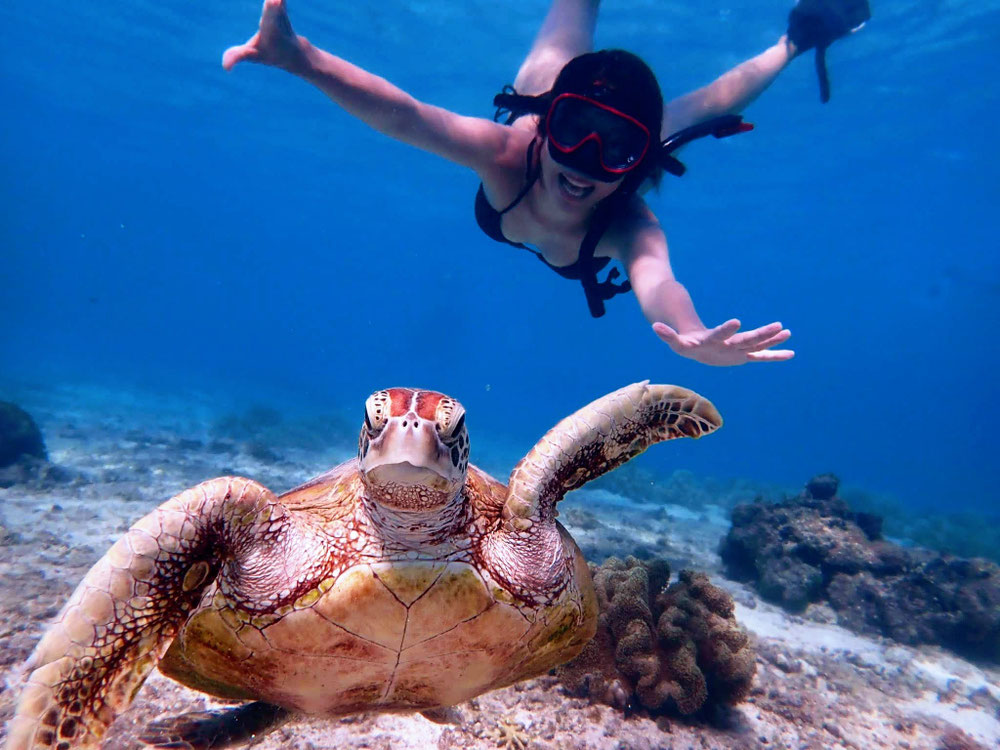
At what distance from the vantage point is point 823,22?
7707mm

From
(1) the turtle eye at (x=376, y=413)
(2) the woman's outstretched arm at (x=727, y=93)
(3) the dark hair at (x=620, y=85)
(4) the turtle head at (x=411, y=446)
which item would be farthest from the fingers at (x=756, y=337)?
(2) the woman's outstretched arm at (x=727, y=93)

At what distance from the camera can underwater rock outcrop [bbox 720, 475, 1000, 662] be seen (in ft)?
24.3

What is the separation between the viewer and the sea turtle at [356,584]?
7.12 feet

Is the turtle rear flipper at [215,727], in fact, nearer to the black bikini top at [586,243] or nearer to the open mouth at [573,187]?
the black bikini top at [586,243]

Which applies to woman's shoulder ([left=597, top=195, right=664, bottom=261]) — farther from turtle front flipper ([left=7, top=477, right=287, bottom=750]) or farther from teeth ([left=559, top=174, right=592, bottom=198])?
turtle front flipper ([left=7, top=477, right=287, bottom=750])

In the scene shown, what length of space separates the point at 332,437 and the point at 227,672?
58.6 feet

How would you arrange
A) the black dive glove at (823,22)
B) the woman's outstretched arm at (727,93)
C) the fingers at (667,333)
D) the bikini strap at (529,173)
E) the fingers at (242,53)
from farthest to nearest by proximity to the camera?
the black dive glove at (823,22) < the woman's outstretched arm at (727,93) < the bikini strap at (529,173) < the fingers at (242,53) < the fingers at (667,333)

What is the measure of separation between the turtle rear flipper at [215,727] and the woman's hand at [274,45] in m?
4.27

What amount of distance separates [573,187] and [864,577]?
294 inches

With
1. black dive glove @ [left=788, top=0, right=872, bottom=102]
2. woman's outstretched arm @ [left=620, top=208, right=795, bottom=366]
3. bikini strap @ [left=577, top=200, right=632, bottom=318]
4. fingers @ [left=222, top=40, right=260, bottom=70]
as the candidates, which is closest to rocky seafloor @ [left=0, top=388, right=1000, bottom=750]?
woman's outstretched arm @ [left=620, top=208, right=795, bottom=366]

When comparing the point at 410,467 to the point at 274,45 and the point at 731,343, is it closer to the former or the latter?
the point at 731,343

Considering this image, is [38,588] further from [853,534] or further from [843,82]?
[843,82]

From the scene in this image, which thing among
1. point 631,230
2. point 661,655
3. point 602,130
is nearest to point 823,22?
point 631,230

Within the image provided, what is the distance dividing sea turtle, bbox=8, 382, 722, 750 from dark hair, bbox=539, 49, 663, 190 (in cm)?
331
